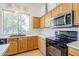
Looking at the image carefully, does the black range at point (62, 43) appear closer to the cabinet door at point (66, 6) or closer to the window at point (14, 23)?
the cabinet door at point (66, 6)

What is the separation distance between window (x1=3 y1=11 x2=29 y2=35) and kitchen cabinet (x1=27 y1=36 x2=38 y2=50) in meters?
0.35

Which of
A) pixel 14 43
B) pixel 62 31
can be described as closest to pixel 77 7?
pixel 62 31

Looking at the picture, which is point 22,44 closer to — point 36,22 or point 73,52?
point 36,22

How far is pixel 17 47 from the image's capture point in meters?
3.39

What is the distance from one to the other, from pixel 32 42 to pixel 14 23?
0.96 meters

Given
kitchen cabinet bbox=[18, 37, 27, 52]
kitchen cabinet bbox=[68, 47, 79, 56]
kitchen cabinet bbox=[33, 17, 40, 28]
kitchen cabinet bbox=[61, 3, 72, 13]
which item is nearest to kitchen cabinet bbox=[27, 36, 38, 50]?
kitchen cabinet bbox=[18, 37, 27, 52]

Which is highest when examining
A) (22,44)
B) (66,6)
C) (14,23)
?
(66,6)

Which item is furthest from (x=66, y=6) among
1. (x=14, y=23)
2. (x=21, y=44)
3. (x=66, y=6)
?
(x=21, y=44)

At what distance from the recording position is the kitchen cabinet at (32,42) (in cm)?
373

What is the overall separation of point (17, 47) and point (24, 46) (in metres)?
0.30

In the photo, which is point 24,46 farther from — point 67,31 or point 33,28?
point 67,31

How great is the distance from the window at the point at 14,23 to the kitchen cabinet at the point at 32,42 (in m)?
0.35

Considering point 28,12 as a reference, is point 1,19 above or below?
below

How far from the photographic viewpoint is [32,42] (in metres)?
3.84
